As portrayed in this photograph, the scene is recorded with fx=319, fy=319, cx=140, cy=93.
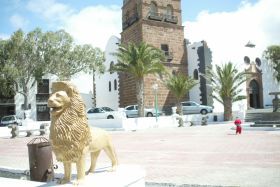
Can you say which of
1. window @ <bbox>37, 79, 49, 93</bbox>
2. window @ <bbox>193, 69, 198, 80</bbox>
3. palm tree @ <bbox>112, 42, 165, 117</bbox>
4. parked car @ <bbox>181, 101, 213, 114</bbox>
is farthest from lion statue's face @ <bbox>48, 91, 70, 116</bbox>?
window @ <bbox>37, 79, 49, 93</bbox>

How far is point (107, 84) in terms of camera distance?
4319cm

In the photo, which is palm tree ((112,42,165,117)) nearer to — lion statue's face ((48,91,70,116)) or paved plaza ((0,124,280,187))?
paved plaza ((0,124,280,187))

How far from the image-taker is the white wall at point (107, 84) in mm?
40997

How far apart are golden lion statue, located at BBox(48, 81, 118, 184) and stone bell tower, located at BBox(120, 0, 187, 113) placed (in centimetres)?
2999

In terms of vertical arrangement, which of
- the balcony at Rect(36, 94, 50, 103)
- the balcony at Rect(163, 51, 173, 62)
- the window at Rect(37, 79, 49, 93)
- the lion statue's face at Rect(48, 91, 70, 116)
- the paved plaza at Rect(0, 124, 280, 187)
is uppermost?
the balcony at Rect(163, 51, 173, 62)

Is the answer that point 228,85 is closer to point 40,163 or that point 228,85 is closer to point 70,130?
point 40,163

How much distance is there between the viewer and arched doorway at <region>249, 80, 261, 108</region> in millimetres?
40562

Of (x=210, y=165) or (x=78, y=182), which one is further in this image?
(x=210, y=165)

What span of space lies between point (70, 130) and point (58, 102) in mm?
363

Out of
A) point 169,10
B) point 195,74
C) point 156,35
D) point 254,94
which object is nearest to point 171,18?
point 169,10

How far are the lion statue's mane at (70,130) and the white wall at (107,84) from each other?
119 ft

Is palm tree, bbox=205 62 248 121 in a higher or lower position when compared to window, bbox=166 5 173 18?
lower

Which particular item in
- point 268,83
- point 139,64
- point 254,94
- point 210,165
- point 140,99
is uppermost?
point 139,64

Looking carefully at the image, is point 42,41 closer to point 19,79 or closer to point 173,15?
point 19,79
